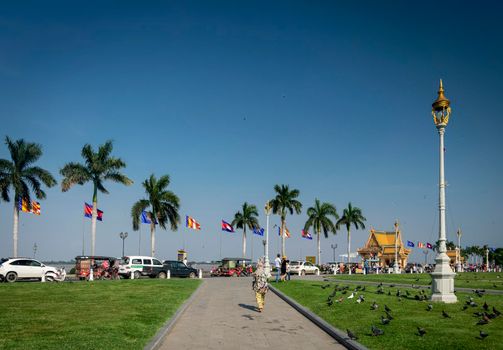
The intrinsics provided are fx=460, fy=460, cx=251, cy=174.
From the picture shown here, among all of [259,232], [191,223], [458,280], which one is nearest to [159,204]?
[191,223]

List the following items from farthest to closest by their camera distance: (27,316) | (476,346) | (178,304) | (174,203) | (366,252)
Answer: (366,252) < (174,203) < (178,304) < (27,316) < (476,346)

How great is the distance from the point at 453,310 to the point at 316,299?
20.2 feet

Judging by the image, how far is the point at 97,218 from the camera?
4762 cm

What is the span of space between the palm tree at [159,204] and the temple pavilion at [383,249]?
3970 cm

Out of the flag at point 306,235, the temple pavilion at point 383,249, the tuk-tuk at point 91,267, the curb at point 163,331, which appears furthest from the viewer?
the temple pavilion at point 383,249

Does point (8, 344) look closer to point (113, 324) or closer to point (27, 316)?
point (113, 324)

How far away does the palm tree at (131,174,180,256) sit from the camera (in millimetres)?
54022

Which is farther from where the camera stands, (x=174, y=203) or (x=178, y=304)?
(x=174, y=203)

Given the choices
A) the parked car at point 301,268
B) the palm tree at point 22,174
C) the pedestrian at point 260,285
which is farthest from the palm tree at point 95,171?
the pedestrian at point 260,285

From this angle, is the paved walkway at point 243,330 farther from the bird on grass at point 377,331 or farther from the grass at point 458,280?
the grass at point 458,280

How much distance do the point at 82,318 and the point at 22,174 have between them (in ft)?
116

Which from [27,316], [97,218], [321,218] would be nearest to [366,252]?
[321,218]

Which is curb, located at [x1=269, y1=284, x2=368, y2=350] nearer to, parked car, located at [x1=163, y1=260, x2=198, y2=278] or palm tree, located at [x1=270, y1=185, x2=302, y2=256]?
parked car, located at [x1=163, y1=260, x2=198, y2=278]

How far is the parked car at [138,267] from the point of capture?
3700 cm
